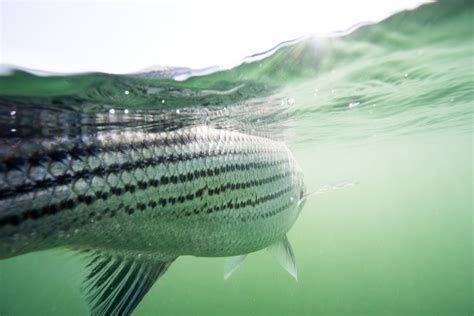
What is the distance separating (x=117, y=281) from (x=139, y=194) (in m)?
0.83

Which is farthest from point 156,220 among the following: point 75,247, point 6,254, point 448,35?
point 448,35

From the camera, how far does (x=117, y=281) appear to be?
9.27 ft

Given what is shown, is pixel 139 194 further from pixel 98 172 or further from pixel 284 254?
pixel 284 254

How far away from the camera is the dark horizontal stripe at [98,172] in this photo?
2.45 meters

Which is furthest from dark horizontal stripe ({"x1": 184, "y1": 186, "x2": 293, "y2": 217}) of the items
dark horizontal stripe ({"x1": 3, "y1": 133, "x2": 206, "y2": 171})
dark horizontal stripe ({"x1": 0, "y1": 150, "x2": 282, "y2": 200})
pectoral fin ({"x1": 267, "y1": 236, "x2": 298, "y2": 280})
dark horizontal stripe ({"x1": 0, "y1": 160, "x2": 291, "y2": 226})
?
pectoral fin ({"x1": 267, "y1": 236, "x2": 298, "y2": 280})

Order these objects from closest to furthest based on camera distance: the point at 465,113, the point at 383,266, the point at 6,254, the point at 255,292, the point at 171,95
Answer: the point at 6,254, the point at 171,95, the point at 465,113, the point at 255,292, the point at 383,266

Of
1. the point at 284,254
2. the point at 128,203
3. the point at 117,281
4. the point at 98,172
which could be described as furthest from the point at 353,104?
the point at 117,281

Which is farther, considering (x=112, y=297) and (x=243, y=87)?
(x=243, y=87)

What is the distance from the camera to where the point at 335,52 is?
24.1ft

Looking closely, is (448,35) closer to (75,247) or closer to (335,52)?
(335,52)

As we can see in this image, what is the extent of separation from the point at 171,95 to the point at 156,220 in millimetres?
4303

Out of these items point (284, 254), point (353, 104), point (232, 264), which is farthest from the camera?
point (353, 104)

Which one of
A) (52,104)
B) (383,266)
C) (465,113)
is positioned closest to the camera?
(52,104)

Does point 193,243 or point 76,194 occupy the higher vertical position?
point 76,194
